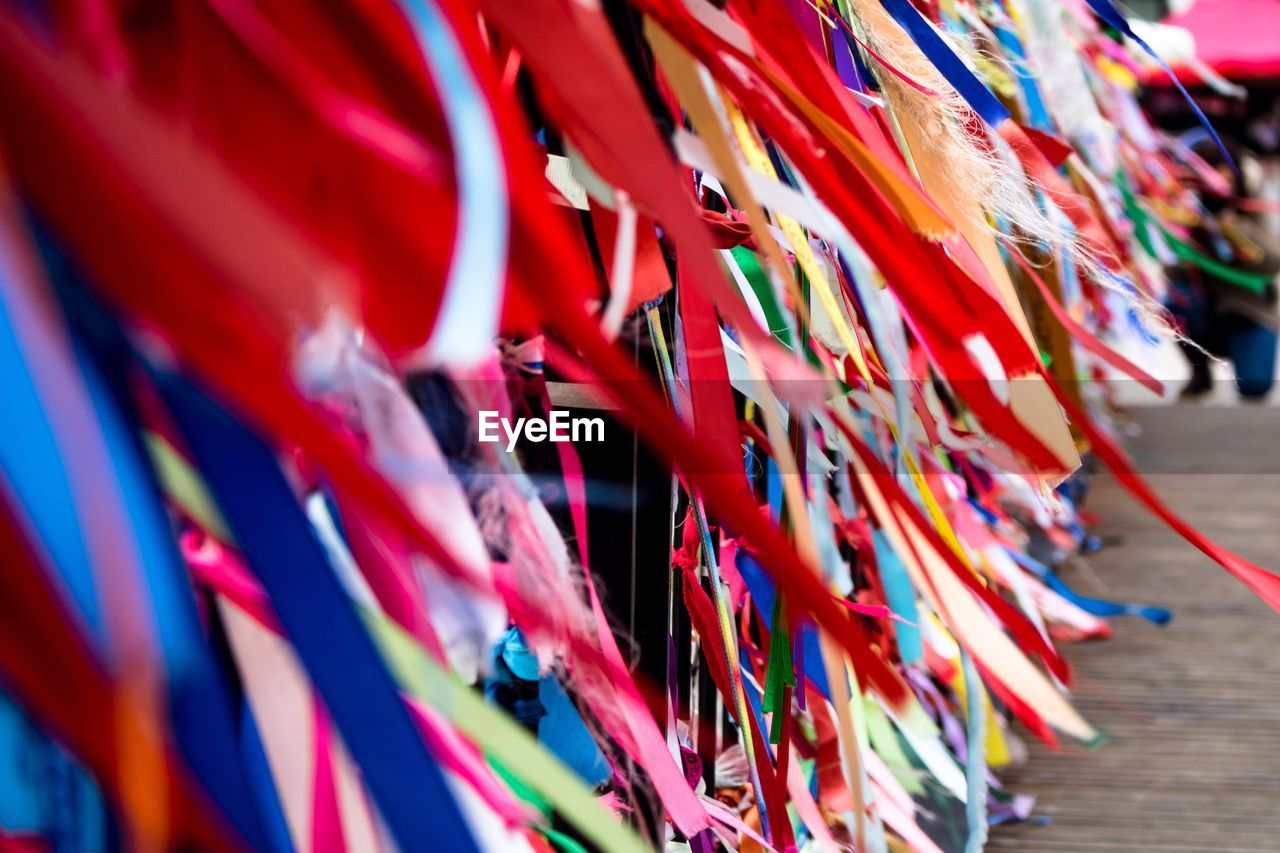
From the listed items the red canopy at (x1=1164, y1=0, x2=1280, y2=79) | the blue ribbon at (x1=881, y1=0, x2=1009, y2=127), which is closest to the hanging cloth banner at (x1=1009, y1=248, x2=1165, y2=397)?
the blue ribbon at (x1=881, y1=0, x2=1009, y2=127)

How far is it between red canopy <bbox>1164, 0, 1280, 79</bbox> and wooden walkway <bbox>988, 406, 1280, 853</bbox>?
2269mm

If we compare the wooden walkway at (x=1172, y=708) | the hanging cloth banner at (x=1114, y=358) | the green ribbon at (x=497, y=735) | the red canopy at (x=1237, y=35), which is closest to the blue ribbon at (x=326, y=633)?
the green ribbon at (x=497, y=735)

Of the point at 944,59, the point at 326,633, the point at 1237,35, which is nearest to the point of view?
the point at 326,633

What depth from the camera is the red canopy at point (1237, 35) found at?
13.6ft

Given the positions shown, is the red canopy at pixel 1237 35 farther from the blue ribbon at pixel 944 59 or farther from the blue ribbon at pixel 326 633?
the blue ribbon at pixel 326 633

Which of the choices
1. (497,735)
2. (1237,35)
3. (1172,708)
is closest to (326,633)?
(497,735)

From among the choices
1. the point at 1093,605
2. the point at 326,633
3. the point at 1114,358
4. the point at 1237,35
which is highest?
the point at 326,633

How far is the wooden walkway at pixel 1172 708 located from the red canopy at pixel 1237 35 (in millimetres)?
2269

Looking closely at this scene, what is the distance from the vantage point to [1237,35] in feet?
13.8

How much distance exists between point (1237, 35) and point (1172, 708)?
3532 mm

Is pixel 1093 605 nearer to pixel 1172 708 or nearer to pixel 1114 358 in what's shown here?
pixel 1114 358

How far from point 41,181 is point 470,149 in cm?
6

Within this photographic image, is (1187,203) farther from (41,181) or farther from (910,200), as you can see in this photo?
(41,181)

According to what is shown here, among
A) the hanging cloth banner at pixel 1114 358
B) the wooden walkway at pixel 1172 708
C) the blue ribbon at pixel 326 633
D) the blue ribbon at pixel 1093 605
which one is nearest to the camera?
the blue ribbon at pixel 326 633
